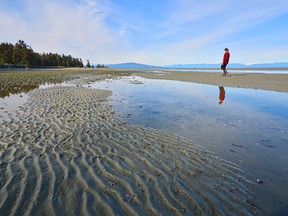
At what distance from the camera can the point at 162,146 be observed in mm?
6414

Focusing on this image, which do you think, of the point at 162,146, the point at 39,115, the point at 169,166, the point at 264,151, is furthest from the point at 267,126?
the point at 39,115

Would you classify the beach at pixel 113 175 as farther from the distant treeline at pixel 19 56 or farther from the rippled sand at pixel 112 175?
the distant treeline at pixel 19 56

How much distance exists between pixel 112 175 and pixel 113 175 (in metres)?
0.02

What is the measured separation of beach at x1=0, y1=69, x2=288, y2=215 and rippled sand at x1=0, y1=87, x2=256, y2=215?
0.7 inches

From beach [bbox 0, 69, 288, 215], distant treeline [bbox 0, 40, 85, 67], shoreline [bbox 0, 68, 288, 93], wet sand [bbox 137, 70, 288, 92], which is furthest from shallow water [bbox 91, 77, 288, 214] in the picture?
distant treeline [bbox 0, 40, 85, 67]

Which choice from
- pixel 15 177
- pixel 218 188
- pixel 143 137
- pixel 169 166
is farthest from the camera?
pixel 143 137

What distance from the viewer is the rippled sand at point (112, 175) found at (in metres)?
3.65

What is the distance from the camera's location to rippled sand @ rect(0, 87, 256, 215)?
12.0 feet

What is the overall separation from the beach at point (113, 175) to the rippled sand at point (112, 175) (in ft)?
0.06

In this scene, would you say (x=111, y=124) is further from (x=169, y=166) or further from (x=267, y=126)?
(x=267, y=126)

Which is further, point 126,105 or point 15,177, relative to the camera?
A: point 126,105

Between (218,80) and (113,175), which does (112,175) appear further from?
(218,80)

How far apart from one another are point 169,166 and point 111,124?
4231 mm

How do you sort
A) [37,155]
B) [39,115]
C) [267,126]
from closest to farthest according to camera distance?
[37,155]
[267,126]
[39,115]
